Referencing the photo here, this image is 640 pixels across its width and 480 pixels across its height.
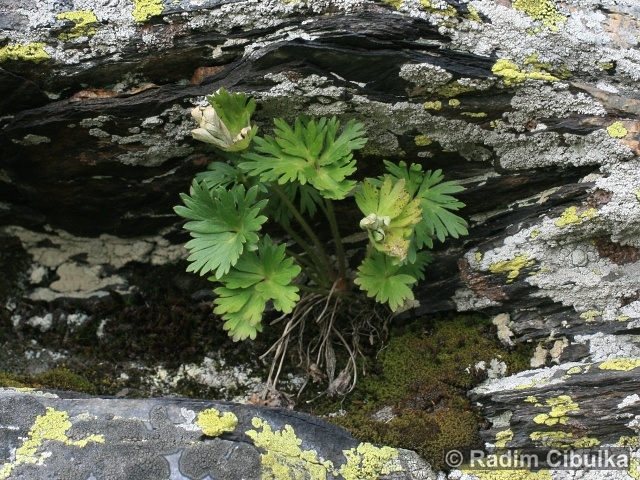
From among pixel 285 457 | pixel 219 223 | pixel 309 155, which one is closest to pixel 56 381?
pixel 219 223

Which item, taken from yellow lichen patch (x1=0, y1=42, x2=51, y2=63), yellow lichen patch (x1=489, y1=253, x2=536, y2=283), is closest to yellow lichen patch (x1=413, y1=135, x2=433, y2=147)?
yellow lichen patch (x1=489, y1=253, x2=536, y2=283)

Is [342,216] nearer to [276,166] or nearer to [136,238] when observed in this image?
[276,166]

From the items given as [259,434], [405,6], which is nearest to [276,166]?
[405,6]

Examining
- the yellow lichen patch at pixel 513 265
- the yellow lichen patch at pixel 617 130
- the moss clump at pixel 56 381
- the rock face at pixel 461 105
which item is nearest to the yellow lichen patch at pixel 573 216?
the rock face at pixel 461 105

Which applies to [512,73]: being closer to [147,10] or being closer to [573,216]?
[573,216]

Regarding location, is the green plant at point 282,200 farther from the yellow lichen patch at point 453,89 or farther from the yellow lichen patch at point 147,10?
the yellow lichen patch at point 147,10

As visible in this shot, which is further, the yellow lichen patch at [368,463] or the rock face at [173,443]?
the yellow lichen patch at [368,463]
